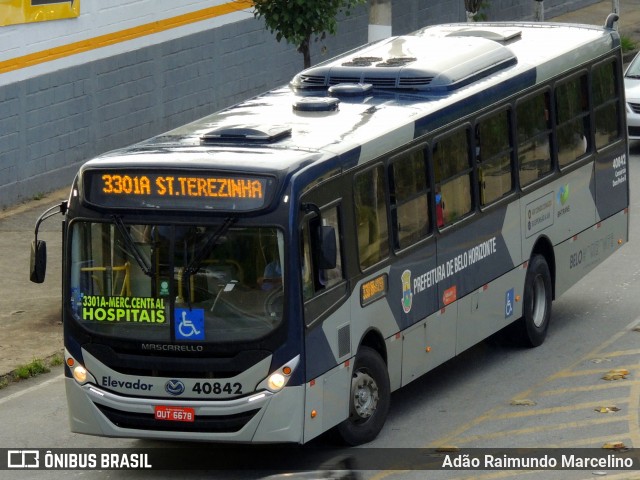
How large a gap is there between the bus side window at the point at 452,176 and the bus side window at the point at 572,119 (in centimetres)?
214

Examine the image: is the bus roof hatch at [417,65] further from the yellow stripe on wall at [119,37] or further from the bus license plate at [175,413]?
the yellow stripe on wall at [119,37]

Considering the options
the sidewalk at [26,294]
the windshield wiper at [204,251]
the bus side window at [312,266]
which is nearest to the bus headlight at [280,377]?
the bus side window at [312,266]

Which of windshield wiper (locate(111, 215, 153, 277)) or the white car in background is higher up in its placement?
windshield wiper (locate(111, 215, 153, 277))

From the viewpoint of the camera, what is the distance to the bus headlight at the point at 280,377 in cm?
1089

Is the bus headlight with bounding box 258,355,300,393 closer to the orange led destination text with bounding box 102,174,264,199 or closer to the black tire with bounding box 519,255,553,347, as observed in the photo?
the orange led destination text with bounding box 102,174,264,199

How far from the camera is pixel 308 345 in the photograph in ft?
36.2

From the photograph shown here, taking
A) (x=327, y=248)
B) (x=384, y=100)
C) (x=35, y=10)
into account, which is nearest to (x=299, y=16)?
(x=35, y=10)

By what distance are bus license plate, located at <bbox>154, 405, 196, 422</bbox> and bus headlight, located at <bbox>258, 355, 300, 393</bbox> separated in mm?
555

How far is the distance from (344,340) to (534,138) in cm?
442

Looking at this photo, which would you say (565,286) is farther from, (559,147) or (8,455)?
(8,455)

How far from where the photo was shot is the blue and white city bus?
1090 centimetres

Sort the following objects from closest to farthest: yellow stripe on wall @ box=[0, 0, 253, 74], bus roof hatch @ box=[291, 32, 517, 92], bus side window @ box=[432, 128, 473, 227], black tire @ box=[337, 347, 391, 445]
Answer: black tire @ box=[337, 347, 391, 445] < bus side window @ box=[432, 128, 473, 227] < bus roof hatch @ box=[291, 32, 517, 92] < yellow stripe on wall @ box=[0, 0, 253, 74]

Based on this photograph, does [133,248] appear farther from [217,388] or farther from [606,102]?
[606,102]

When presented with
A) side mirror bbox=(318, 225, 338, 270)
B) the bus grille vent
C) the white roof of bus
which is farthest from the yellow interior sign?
side mirror bbox=(318, 225, 338, 270)
